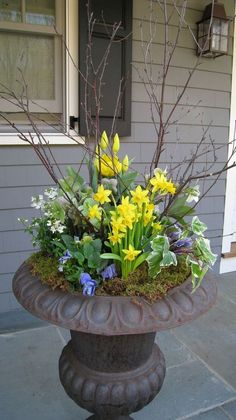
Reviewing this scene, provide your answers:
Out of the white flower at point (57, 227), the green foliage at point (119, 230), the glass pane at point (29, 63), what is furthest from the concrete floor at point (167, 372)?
the glass pane at point (29, 63)

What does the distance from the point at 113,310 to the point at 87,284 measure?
0.11 meters

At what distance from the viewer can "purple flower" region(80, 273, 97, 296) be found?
114cm

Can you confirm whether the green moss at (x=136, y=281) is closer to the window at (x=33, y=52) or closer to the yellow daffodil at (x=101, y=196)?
the yellow daffodil at (x=101, y=196)

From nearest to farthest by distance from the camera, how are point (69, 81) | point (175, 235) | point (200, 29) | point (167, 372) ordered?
point (175, 235) → point (167, 372) → point (69, 81) → point (200, 29)

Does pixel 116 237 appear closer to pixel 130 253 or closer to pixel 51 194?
pixel 130 253

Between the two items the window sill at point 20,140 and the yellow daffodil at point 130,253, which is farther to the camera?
the window sill at point 20,140

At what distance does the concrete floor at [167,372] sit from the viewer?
6.04ft

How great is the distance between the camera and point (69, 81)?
2654 millimetres

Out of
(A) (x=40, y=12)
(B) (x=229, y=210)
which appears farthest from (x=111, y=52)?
(B) (x=229, y=210)

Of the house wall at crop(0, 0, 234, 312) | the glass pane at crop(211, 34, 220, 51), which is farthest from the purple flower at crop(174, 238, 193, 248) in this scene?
the glass pane at crop(211, 34, 220, 51)

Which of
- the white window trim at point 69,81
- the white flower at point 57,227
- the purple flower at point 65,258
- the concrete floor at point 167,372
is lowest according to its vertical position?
the concrete floor at point 167,372

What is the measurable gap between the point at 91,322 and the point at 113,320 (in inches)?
2.5

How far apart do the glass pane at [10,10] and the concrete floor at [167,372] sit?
6.75ft

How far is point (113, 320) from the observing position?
1.09 meters
